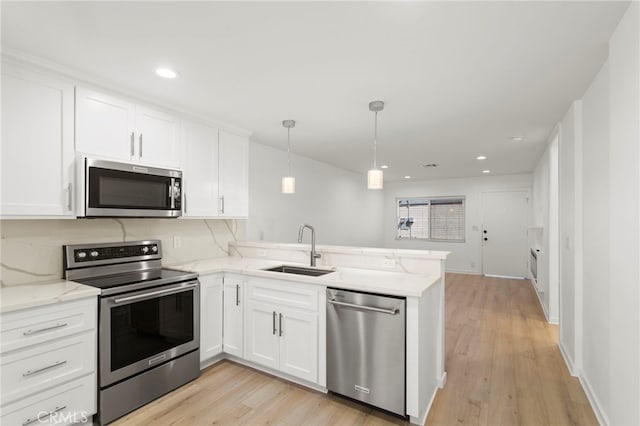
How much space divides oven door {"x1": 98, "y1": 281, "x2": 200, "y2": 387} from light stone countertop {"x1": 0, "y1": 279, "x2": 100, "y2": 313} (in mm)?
152

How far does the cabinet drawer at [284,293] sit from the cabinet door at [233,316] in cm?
15

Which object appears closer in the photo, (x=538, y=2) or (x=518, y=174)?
(x=538, y=2)

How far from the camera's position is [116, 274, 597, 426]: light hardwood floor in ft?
6.89

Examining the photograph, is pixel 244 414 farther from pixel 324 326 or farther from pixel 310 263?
pixel 310 263

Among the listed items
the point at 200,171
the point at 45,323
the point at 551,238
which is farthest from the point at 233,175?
the point at 551,238

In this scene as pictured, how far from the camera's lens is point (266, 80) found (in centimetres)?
230

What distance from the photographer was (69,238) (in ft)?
7.83

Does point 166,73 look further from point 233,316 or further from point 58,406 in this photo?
point 58,406

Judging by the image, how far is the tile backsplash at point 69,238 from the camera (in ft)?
7.00

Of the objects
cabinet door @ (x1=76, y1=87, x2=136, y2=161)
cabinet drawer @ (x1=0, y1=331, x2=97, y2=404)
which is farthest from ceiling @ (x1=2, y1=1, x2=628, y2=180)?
cabinet drawer @ (x1=0, y1=331, x2=97, y2=404)

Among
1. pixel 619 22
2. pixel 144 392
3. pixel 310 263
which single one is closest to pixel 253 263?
pixel 310 263

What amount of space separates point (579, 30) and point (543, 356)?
9.41ft

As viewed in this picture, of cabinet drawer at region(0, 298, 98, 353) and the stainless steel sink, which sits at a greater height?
the stainless steel sink

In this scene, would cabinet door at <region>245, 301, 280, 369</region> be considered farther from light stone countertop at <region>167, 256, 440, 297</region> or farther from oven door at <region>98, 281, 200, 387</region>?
oven door at <region>98, 281, 200, 387</region>
